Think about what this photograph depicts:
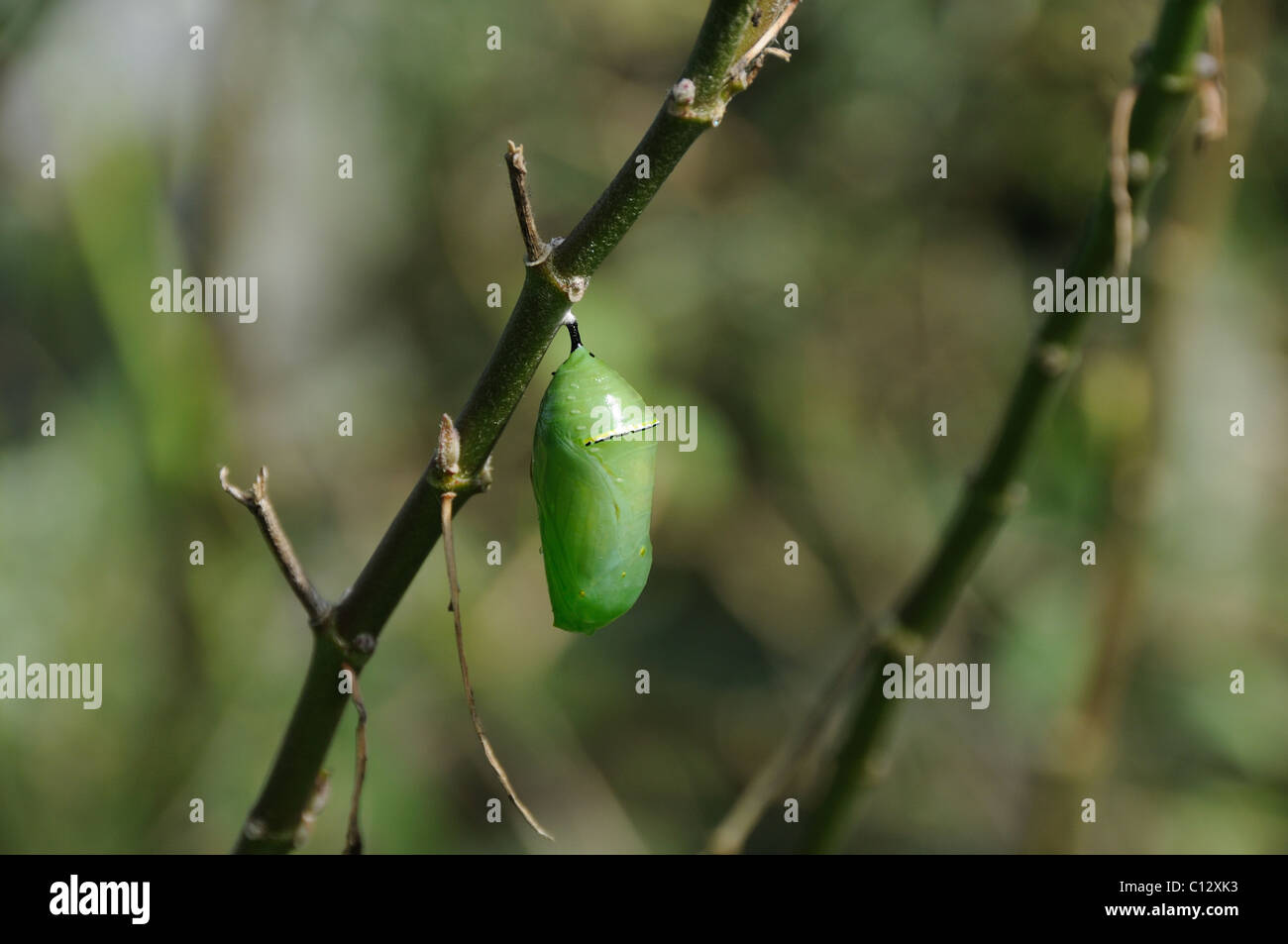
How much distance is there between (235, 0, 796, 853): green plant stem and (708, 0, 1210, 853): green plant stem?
43 centimetres

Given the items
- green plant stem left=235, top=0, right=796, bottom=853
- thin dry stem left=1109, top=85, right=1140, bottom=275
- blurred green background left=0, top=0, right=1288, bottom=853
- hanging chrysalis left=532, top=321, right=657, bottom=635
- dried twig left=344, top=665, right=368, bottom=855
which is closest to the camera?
green plant stem left=235, top=0, right=796, bottom=853

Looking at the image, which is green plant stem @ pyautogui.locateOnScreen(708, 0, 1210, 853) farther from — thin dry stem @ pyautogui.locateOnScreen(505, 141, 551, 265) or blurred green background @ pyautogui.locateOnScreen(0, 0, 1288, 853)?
blurred green background @ pyautogui.locateOnScreen(0, 0, 1288, 853)

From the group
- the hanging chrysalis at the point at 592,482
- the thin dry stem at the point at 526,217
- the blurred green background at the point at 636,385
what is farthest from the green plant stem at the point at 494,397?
the blurred green background at the point at 636,385

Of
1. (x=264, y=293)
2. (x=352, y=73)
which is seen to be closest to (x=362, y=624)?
(x=264, y=293)

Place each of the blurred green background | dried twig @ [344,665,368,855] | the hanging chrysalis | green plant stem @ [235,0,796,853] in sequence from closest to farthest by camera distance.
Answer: green plant stem @ [235,0,796,853] < dried twig @ [344,665,368,855] < the hanging chrysalis < the blurred green background

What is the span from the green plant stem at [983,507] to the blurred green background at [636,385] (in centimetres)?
159

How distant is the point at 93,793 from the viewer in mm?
2582

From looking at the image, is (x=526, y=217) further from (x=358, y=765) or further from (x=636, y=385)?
(x=636, y=385)

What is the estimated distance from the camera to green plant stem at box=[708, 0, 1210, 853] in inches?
38.4

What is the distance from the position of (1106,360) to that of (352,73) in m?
2.48

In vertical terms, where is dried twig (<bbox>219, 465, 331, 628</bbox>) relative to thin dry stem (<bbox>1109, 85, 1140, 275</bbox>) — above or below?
below

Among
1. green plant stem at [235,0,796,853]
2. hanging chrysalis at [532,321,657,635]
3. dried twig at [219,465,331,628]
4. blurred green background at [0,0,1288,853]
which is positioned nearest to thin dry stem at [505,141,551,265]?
green plant stem at [235,0,796,853]

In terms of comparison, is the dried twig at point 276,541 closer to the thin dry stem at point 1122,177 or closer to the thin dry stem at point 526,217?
the thin dry stem at point 526,217
